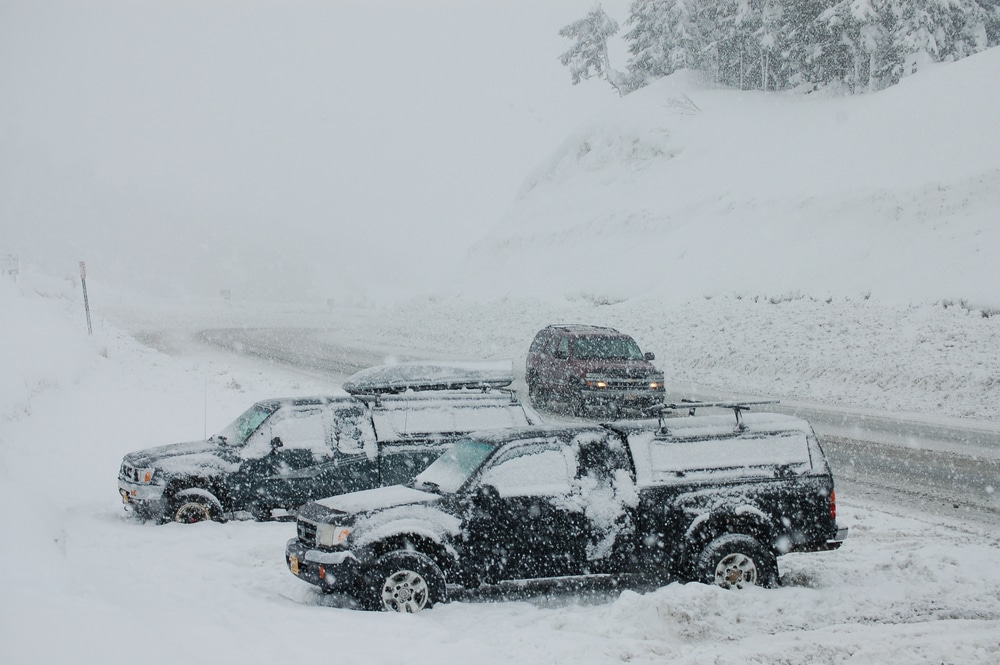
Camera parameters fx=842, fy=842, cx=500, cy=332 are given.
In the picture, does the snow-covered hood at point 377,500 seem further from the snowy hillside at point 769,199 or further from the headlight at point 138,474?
the snowy hillside at point 769,199

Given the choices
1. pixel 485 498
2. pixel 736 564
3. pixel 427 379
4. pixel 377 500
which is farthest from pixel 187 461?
pixel 736 564

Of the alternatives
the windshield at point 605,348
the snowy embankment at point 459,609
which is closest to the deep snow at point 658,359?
the snowy embankment at point 459,609

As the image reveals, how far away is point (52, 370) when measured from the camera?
20500 mm

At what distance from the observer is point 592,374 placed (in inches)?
669

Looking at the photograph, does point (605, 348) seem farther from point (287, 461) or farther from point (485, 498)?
point (485, 498)

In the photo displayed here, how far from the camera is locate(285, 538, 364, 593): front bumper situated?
7137 mm

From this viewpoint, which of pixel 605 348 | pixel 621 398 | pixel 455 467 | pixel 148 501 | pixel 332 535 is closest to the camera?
pixel 332 535

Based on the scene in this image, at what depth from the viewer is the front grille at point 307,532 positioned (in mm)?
7555

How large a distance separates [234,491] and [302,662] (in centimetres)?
490

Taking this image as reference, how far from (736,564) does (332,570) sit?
3.56 m

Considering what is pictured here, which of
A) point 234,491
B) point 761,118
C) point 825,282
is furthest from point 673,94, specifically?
point 234,491

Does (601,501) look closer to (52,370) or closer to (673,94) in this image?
(52,370)

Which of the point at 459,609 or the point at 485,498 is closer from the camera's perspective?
the point at 459,609

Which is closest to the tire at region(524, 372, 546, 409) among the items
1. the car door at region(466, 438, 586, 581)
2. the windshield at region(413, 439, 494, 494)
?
the windshield at region(413, 439, 494, 494)
